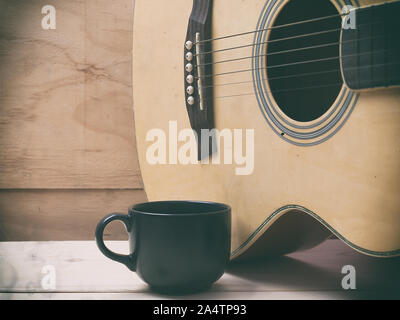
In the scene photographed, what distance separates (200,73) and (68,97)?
340 mm

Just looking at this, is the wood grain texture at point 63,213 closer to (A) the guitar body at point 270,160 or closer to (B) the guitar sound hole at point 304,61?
(A) the guitar body at point 270,160

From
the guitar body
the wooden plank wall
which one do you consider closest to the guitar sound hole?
the guitar body

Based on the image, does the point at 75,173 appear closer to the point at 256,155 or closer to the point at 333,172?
the point at 256,155

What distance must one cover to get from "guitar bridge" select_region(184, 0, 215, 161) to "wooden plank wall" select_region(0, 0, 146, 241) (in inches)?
9.9

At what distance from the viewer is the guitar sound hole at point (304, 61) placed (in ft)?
1.96

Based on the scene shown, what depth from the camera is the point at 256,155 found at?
58cm

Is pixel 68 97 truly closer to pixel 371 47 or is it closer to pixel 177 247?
pixel 177 247

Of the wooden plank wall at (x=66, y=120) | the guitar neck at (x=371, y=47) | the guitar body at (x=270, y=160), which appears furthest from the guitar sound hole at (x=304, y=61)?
the wooden plank wall at (x=66, y=120)

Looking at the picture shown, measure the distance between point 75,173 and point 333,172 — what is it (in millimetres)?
555

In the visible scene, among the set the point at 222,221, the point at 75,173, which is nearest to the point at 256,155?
the point at 222,221

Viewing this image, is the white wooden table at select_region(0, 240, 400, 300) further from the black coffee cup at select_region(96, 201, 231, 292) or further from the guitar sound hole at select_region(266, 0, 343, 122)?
the guitar sound hole at select_region(266, 0, 343, 122)

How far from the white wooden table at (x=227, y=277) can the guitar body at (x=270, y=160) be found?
1.4 inches

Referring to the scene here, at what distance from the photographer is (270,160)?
56 centimetres

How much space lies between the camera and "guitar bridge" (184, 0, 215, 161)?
25.3 inches
